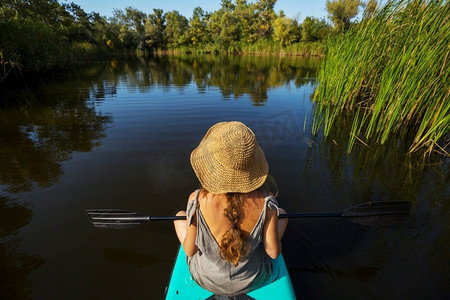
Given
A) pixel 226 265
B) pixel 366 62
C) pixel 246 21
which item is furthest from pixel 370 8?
pixel 246 21

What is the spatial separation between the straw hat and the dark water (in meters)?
1.53

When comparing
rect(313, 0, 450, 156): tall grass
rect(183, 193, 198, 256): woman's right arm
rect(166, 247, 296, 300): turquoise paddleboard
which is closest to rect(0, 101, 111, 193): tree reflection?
rect(166, 247, 296, 300): turquoise paddleboard

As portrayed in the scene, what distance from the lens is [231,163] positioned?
1.22 metres

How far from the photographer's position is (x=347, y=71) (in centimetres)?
484

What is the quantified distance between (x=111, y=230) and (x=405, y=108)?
204 inches

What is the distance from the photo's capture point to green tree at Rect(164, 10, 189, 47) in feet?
172

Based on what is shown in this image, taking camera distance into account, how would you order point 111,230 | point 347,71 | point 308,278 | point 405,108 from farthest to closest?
point 347,71 → point 405,108 → point 111,230 → point 308,278

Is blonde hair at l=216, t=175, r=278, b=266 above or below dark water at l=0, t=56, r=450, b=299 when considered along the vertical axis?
above

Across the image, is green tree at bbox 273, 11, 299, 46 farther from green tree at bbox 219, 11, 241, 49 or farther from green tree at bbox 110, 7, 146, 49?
green tree at bbox 110, 7, 146, 49

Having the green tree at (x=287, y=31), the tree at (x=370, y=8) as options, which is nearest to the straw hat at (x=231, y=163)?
the tree at (x=370, y=8)

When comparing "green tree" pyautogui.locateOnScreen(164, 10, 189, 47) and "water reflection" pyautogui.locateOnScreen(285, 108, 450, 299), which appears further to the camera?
"green tree" pyautogui.locateOnScreen(164, 10, 189, 47)

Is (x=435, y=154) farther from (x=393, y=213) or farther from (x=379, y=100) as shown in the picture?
(x=393, y=213)

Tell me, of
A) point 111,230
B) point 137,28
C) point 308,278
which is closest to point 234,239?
point 308,278

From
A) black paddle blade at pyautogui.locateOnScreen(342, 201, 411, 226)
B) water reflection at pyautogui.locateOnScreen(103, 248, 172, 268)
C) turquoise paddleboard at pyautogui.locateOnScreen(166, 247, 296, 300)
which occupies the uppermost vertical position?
black paddle blade at pyautogui.locateOnScreen(342, 201, 411, 226)
